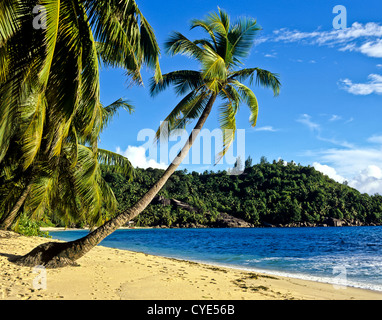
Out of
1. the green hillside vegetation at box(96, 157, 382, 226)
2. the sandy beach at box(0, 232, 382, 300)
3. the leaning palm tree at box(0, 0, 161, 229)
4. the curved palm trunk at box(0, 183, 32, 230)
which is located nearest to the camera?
the leaning palm tree at box(0, 0, 161, 229)

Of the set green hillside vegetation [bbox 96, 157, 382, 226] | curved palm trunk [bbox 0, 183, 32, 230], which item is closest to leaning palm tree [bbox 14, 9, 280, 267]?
curved palm trunk [bbox 0, 183, 32, 230]

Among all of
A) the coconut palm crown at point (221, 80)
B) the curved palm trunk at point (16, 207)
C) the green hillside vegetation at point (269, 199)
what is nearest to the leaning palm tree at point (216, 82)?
the coconut palm crown at point (221, 80)

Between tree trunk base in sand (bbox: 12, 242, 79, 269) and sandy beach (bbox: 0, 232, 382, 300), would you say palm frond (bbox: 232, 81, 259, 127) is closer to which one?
sandy beach (bbox: 0, 232, 382, 300)

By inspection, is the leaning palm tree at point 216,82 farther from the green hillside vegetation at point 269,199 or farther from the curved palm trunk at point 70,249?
the green hillside vegetation at point 269,199

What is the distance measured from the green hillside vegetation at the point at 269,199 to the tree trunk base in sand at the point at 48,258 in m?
61.8

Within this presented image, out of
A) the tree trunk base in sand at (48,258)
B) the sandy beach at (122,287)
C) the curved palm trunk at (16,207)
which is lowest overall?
the sandy beach at (122,287)

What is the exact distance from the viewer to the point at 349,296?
8.08 m

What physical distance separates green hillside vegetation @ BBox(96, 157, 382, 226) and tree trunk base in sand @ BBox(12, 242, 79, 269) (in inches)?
2432

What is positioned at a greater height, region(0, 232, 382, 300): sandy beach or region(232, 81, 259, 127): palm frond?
region(232, 81, 259, 127): palm frond

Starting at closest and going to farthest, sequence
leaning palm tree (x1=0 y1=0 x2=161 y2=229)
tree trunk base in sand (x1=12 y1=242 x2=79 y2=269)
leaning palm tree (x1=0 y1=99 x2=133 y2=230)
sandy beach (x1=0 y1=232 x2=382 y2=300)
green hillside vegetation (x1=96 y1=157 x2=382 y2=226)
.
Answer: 1. leaning palm tree (x1=0 y1=0 x2=161 y2=229)
2. sandy beach (x1=0 y1=232 x2=382 y2=300)
3. tree trunk base in sand (x1=12 y1=242 x2=79 y2=269)
4. leaning palm tree (x1=0 y1=99 x2=133 y2=230)
5. green hillside vegetation (x1=96 y1=157 x2=382 y2=226)

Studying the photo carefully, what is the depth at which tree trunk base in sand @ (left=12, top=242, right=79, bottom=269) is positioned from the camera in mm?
7406

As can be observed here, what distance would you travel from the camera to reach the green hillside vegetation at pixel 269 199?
257ft
